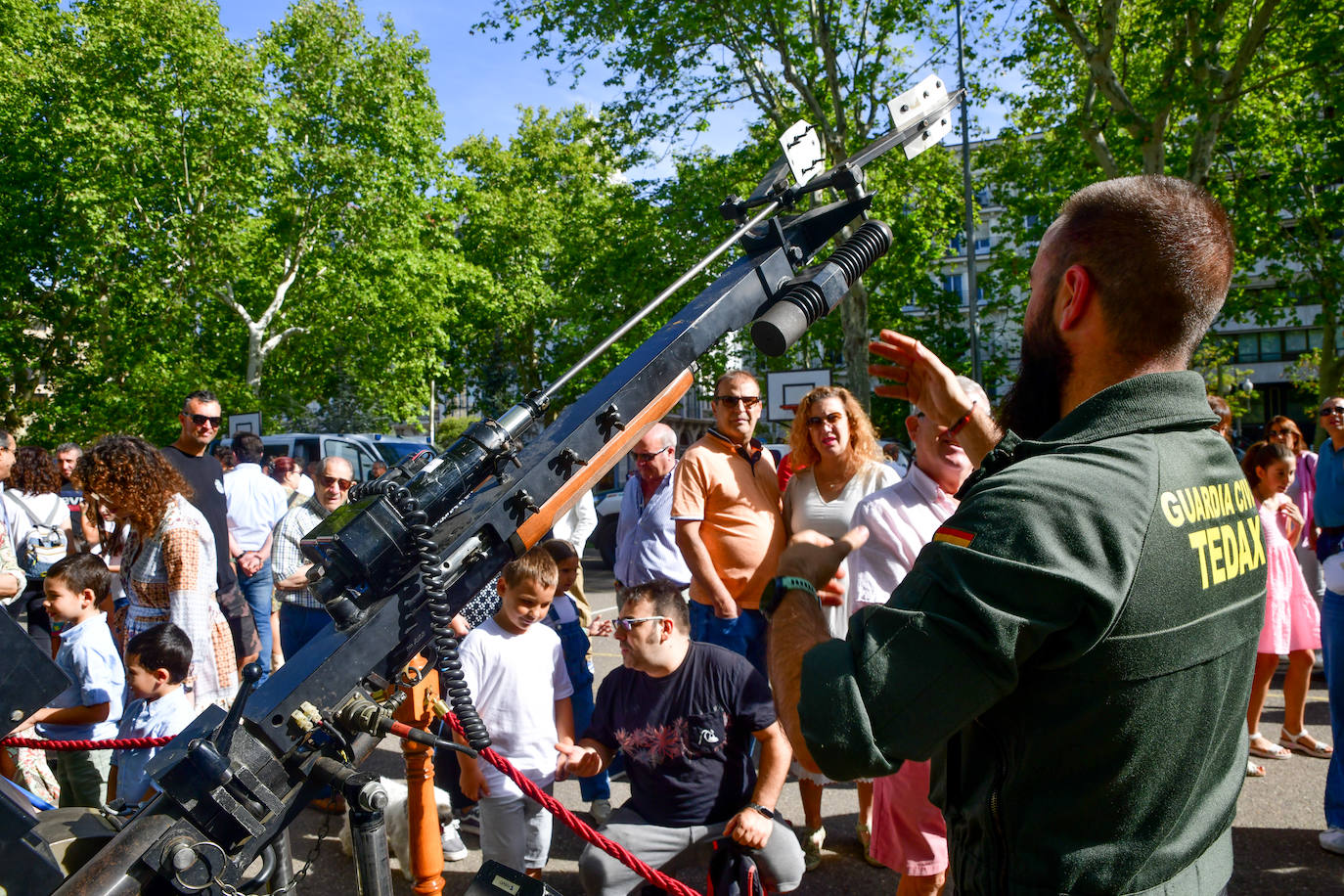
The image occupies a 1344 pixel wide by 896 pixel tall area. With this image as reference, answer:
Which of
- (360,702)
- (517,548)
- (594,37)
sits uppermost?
(594,37)

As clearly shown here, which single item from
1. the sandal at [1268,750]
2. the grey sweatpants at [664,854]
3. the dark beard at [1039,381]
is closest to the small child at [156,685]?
the grey sweatpants at [664,854]

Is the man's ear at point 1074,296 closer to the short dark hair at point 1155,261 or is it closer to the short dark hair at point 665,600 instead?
the short dark hair at point 1155,261

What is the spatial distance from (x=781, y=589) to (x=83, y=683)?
155 inches

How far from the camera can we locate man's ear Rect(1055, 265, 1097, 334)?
1.40 meters

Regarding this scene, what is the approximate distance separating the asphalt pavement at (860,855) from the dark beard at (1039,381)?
8.98 feet

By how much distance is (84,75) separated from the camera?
20312 mm

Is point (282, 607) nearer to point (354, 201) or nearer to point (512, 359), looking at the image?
point (354, 201)

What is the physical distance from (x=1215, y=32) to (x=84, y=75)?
22249 mm

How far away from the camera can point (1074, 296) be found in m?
1.41

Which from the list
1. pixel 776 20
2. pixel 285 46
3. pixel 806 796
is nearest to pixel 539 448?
pixel 806 796

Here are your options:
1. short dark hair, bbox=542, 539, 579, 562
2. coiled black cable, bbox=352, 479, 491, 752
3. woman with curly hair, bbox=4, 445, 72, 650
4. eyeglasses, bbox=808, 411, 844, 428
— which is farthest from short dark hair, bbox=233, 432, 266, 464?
coiled black cable, bbox=352, 479, 491, 752

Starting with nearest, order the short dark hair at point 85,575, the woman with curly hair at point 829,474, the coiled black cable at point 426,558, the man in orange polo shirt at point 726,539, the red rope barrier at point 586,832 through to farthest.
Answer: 1. the coiled black cable at point 426,558
2. the red rope barrier at point 586,832
3. the woman with curly hair at point 829,474
4. the short dark hair at point 85,575
5. the man in orange polo shirt at point 726,539

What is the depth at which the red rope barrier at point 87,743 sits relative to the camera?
3633 millimetres

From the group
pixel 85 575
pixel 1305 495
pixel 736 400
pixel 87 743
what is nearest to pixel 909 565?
pixel 736 400
